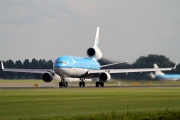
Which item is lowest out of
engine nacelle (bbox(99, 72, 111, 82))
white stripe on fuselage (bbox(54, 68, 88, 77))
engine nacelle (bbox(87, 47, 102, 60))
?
engine nacelle (bbox(99, 72, 111, 82))

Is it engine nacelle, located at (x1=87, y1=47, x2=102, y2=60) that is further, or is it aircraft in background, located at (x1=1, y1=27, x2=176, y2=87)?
engine nacelle, located at (x1=87, y1=47, x2=102, y2=60)

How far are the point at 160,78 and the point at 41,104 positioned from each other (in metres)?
54.3

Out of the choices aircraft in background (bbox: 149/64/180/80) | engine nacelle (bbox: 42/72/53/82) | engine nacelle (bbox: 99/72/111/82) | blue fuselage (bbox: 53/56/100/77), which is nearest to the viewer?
blue fuselage (bbox: 53/56/100/77)

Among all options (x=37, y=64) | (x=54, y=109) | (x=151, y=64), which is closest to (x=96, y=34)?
(x=151, y=64)

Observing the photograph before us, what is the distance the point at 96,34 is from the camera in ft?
360

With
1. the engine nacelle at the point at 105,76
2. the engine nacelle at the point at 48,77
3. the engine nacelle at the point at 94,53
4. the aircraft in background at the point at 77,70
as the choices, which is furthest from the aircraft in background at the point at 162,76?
the engine nacelle at the point at 48,77

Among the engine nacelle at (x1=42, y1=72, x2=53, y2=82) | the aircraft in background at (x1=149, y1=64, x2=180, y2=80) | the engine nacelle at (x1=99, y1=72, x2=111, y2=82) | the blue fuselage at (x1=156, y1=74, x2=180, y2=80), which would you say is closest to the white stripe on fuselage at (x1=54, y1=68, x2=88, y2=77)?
the engine nacelle at (x1=42, y1=72, x2=53, y2=82)

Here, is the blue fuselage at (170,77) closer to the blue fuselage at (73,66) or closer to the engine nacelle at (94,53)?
the blue fuselage at (73,66)

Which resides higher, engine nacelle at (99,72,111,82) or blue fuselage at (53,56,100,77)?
blue fuselage at (53,56,100,77)

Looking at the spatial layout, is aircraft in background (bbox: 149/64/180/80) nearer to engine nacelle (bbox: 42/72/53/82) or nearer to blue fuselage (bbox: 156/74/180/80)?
blue fuselage (bbox: 156/74/180/80)

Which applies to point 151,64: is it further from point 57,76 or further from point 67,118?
point 67,118

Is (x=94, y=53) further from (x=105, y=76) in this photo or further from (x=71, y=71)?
(x=71, y=71)

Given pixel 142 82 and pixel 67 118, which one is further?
pixel 142 82

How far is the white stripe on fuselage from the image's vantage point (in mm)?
85537
